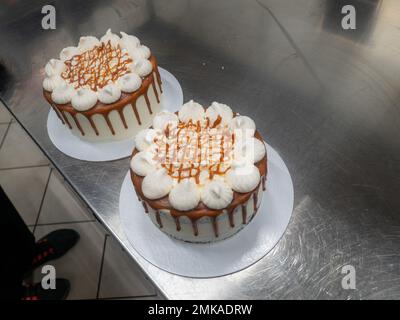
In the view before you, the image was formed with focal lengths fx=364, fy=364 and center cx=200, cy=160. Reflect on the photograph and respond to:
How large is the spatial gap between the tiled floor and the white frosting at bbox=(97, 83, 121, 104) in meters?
0.76

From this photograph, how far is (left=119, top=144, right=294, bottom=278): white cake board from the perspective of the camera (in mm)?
1239

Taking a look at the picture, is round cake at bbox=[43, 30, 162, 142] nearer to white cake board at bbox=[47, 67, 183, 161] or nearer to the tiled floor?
white cake board at bbox=[47, 67, 183, 161]

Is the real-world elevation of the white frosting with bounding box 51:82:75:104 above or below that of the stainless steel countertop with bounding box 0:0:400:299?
above

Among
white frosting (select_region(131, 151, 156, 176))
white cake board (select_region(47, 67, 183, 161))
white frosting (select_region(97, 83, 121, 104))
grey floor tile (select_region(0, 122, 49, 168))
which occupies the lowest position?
grey floor tile (select_region(0, 122, 49, 168))

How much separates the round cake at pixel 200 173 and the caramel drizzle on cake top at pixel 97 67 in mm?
352

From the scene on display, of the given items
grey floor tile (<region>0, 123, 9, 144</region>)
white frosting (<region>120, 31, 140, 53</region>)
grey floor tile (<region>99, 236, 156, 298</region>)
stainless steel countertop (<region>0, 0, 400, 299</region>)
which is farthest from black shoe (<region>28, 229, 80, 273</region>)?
white frosting (<region>120, 31, 140, 53</region>)

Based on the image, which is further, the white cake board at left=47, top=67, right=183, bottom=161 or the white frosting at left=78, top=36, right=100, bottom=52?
the white frosting at left=78, top=36, right=100, bottom=52

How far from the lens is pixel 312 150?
1.56 metres

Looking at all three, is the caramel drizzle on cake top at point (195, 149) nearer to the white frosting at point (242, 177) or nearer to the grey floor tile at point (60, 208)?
the white frosting at point (242, 177)

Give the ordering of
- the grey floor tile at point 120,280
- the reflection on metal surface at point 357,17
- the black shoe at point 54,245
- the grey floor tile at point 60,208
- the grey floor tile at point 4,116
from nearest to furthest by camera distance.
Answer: the reflection on metal surface at point 357,17, the grey floor tile at point 120,280, the black shoe at point 54,245, the grey floor tile at point 60,208, the grey floor tile at point 4,116

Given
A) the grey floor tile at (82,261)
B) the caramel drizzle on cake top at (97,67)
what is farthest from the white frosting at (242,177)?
the grey floor tile at (82,261)

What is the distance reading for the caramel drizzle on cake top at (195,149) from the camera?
1200mm

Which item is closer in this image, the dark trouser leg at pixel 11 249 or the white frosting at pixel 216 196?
the white frosting at pixel 216 196

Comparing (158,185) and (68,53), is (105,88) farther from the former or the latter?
(158,185)
